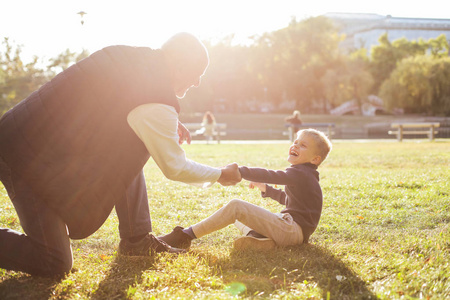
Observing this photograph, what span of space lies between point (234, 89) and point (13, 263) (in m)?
58.3

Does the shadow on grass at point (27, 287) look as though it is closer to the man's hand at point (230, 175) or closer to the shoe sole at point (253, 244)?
the man's hand at point (230, 175)

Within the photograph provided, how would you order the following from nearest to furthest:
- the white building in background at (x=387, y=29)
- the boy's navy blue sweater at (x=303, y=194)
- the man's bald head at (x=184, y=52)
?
the man's bald head at (x=184, y=52)
the boy's navy blue sweater at (x=303, y=194)
the white building in background at (x=387, y=29)

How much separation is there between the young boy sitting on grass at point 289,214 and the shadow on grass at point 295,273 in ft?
0.41

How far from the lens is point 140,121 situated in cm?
305

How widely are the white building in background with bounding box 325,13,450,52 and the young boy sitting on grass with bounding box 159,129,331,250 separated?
82.7 metres

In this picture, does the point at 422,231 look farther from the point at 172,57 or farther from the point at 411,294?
the point at 172,57

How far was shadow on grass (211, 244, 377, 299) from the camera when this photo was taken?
2.92 m

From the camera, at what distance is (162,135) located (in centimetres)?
308

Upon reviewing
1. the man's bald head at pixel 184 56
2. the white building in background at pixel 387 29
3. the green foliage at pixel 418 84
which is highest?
the white building in background at pixel 387 29

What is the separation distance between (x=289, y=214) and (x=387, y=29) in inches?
3495

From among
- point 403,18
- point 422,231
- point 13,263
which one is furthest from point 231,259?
point 403,18

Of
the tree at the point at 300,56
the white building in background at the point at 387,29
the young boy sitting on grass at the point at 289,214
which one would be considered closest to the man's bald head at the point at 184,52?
the young boy sitting on grass at the point at 289,214

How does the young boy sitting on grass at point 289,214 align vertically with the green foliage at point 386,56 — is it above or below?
below

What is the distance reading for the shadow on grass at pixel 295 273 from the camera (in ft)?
9.59
